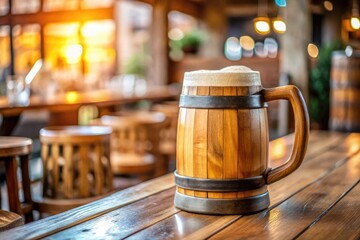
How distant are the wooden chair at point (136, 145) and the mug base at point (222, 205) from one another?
306 cm

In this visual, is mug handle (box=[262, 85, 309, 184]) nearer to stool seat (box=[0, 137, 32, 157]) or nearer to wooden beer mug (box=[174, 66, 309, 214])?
wooden beer mug (box=[174, 66, 309, 214])

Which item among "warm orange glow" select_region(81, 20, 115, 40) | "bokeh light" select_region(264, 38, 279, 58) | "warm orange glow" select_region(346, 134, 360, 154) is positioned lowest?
"warm orange glow" select_region(346, 134, 360, 154)

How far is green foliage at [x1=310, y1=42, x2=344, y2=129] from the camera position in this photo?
7609 mm

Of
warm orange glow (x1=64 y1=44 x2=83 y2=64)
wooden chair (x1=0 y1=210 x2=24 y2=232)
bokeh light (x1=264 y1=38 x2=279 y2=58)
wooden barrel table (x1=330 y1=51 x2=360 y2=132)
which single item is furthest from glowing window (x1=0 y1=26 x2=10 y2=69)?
wooden chair (x1=0 y1=210 x2=24 y2=232)

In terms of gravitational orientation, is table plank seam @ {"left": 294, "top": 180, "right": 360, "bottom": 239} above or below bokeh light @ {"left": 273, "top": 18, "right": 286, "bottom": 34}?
below

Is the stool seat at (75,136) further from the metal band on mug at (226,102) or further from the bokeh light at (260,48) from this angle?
the bokeh light at (260,48)

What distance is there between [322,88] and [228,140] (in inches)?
266

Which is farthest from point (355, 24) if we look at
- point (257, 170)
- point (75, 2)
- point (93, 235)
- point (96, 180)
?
point (75, 2)

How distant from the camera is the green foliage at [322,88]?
7609 millimetres

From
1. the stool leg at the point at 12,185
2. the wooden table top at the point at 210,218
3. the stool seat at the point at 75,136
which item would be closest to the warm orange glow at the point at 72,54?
the stool seat at the point at 75,136

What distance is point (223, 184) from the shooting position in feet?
4.25

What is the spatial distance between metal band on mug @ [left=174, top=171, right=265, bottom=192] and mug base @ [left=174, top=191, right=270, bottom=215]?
0.03 meters

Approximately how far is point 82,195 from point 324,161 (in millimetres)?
1654

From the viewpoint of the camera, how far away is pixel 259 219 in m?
1.28
